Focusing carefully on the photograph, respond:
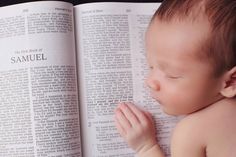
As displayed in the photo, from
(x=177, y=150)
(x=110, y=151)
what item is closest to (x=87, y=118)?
(x=110, y=151)

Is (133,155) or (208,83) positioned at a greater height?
(208,83)

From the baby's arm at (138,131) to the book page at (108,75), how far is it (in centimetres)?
1

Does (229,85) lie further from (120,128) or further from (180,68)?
(120,128)

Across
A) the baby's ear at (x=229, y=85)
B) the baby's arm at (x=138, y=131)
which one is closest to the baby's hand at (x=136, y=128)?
the baby's arm at (x=138, y=131)

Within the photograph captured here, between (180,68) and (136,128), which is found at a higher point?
(180,68)

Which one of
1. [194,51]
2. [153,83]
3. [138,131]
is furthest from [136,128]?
[194,51]

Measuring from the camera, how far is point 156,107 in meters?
0.94

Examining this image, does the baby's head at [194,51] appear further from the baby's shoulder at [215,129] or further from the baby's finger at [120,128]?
the baby's finger at [120,128]

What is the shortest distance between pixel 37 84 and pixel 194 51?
1.00 feet

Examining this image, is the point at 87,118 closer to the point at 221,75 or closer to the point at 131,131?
the point at 131,131

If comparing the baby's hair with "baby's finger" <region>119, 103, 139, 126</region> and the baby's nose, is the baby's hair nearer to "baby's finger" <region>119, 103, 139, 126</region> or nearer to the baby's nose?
the baby's nose

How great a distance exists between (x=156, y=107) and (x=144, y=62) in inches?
3.6

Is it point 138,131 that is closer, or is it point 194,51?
point 194,51

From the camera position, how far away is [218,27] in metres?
0.79
